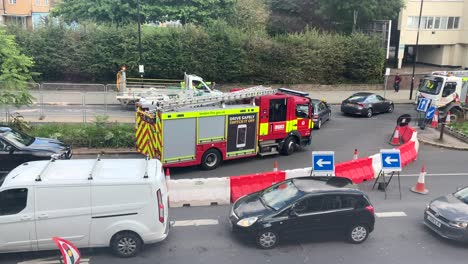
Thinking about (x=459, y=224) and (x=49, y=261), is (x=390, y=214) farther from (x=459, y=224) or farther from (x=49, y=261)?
(x=49, y=261)

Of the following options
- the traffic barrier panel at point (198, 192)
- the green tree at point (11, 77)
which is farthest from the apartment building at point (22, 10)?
the traffic barrier panel at point (198, 192)

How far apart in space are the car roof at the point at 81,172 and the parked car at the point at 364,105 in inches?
751

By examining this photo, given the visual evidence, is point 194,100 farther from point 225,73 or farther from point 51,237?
point 225,73

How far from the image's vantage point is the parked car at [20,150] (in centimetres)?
1472

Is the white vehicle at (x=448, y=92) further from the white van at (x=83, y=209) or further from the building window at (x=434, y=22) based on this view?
the white van at (x=83, y=209)

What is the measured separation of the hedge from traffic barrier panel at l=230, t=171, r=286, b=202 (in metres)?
21.8

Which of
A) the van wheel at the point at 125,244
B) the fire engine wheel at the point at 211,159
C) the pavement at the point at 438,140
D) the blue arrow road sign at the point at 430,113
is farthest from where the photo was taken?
the blue arrow road sign at the point at 430,113

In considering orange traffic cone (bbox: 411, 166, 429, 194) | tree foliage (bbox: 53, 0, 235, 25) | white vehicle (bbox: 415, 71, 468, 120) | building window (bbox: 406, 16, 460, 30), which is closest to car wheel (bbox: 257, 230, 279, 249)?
orange traffic cone (bbox: 411, 166, 429, 194)

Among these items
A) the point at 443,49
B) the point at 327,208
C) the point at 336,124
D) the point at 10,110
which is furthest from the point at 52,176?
the point at 443,49

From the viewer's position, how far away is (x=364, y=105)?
27.9m

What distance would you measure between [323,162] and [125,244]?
6615 mm

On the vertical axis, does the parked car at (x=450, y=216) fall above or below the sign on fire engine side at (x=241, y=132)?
below

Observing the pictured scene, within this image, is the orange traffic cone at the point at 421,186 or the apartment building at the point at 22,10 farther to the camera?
the apartment building at the point at 22,10

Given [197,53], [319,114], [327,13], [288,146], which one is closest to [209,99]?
[288,146]
